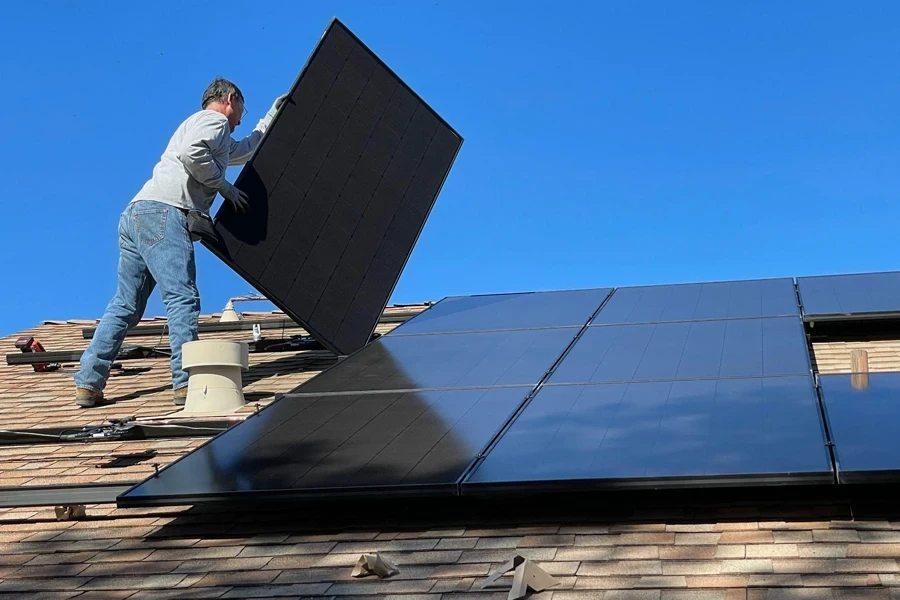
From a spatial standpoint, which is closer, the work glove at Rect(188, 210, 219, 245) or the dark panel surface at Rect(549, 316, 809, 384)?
the dark panel surface at Rect(549, 316, 809, 384)

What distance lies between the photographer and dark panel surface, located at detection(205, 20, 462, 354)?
7449 mm

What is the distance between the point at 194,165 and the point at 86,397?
187 cm

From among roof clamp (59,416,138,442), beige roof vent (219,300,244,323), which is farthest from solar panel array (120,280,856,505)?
beige roof vent (219,300,244,323)

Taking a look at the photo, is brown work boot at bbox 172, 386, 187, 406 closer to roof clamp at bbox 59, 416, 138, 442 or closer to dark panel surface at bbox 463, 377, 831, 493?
roof clamp at bbox 59, 416, 138, 442

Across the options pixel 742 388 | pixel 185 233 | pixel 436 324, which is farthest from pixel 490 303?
pixel 742 388

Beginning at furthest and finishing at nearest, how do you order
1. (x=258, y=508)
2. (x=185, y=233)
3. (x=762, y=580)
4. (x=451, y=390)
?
1. (x=185, y=233)
2. (x=451, y=390)
3. (x=258, y=508)
4. (x=762, y=580)

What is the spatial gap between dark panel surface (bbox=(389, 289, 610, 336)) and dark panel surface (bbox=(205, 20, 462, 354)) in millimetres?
510

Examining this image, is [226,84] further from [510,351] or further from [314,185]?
[510,351]

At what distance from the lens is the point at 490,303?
918 centimetres

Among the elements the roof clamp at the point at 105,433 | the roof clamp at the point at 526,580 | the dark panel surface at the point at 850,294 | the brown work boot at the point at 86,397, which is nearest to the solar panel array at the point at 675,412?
the dark panel surface at the point at 850,294

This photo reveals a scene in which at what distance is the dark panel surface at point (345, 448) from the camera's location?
446cm

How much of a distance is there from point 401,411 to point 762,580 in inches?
90.4

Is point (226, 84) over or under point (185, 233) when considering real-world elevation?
over

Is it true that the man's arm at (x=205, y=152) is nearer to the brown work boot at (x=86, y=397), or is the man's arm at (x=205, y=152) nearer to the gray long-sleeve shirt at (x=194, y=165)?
the gray long-sleeve shirt at (x=194, y=165)
